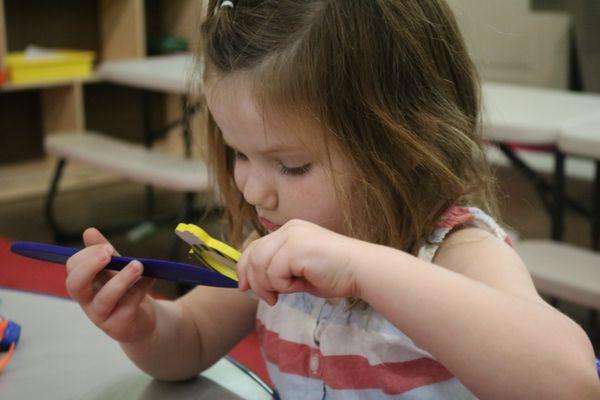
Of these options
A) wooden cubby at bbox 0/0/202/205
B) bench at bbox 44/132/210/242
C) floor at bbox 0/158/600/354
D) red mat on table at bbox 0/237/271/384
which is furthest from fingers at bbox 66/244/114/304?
wooden cubby at bbox 0/0/202/205

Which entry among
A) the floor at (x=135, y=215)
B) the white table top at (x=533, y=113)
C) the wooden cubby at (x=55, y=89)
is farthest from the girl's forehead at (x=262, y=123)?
the wooden cubby at (x=55, y=89)

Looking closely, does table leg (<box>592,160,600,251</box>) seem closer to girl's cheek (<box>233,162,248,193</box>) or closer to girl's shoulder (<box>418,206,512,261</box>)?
girl's shoulder (<box>418,206,512,261</box>)

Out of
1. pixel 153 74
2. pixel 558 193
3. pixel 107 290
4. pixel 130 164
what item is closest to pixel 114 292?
pixel 107 290

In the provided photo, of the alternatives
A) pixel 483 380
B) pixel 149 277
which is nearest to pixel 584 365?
pixel 483 380

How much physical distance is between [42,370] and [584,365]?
18.3 inches

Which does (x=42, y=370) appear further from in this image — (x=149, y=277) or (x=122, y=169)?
(x=122, y=169)

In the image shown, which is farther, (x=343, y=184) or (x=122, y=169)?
(x=122, y=169)

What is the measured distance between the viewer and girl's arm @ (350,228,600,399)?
2.05 ft

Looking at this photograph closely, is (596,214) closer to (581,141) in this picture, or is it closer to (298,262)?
(581,141)

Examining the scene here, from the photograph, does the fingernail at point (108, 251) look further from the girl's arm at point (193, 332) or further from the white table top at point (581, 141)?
the white table top at point (581, 141)

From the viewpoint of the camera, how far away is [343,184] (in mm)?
763

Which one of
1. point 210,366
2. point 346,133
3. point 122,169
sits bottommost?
point 122,169

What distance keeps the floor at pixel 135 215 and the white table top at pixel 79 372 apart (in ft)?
6.96

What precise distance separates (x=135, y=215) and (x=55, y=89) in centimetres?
70
